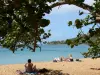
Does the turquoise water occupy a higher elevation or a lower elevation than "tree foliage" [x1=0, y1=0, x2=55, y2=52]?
lower

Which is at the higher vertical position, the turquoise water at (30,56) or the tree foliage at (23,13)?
the tree foliage at (23,13)

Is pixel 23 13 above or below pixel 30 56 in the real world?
above

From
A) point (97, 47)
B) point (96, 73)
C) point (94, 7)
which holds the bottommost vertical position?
point (96, 73)

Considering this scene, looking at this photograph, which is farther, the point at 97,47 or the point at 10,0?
the point at 97,47

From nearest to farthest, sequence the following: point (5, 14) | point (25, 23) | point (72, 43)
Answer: point (5, 14) < point (25, 23) < point (72, 43)

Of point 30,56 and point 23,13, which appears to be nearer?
point 23,13

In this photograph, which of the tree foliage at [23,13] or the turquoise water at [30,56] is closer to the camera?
the tree foliage at [23,13]

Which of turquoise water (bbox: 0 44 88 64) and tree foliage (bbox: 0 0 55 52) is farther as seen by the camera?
turquoise water (bbox: 0 44 88 64)

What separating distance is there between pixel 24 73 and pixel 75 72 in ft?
9.87

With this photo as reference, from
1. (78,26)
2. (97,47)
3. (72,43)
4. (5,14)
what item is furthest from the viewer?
(97,47)

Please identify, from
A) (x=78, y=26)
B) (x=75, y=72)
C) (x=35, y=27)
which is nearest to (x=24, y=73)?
(x=75, y=72)

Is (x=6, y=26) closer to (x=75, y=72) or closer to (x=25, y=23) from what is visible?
(x=25, y=23)

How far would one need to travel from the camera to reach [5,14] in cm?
671

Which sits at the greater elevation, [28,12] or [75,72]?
[28,12]
